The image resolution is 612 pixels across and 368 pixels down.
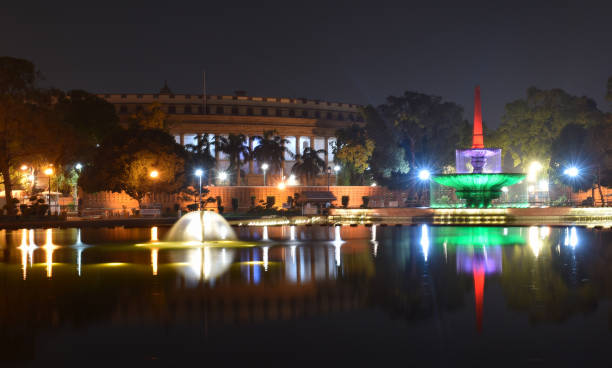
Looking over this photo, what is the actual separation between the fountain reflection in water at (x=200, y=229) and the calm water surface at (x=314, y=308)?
19.1ft

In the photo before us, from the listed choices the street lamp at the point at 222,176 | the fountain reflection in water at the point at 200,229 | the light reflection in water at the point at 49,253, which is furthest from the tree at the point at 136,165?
the street lamp at the point at 222,176

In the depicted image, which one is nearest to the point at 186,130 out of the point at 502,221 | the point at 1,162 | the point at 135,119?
the point at 135,119

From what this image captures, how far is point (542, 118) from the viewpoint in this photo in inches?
2613

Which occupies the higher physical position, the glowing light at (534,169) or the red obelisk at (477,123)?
the red obelisk at (477,123)

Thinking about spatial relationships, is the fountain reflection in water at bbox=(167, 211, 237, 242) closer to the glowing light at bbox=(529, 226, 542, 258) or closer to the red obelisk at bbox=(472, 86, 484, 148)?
the glowing light at bbox=(529, 226, 542, 258)

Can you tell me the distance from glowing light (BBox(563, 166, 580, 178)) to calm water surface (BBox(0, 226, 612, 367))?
42614mm

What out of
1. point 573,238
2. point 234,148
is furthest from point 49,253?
point 234,148

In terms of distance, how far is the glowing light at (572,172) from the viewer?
58.2 meters

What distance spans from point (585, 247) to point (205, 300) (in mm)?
12928

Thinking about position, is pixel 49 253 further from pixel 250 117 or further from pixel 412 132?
pixel 250 117

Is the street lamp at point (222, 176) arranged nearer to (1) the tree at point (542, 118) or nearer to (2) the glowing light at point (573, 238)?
(1) the tree at point (542, 118)

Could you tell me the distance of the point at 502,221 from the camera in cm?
3412

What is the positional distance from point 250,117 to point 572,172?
166 feet

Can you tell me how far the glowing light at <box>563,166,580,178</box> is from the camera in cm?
5819
